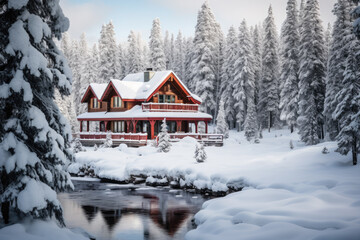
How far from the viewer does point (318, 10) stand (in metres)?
39.2

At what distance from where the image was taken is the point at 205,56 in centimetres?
5644

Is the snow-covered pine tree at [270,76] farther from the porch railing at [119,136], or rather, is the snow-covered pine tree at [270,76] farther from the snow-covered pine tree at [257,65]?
the porch railing at [119,136]

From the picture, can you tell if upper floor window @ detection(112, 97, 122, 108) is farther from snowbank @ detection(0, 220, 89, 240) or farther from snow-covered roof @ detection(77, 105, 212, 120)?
snowbank @ detection(0, 220, 89, 240)

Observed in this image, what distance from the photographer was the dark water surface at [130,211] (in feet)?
49.8

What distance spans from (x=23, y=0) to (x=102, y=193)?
52.5ft

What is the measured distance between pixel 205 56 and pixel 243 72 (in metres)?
6.99

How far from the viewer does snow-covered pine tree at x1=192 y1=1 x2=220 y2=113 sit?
186ft

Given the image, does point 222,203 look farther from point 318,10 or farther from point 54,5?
point 318,10

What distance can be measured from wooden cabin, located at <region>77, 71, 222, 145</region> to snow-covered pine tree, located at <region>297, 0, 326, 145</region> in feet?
32.8

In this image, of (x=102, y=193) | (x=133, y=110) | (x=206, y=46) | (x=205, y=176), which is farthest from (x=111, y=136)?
(x=206, y=46)

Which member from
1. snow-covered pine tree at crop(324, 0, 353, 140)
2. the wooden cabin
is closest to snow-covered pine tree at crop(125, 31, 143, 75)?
the wooden cabin

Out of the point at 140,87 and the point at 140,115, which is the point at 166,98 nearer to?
the point at 140,87

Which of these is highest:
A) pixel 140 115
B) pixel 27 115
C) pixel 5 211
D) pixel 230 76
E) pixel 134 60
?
pixel 134 60

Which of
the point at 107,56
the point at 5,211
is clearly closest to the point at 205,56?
the point at 107,56
